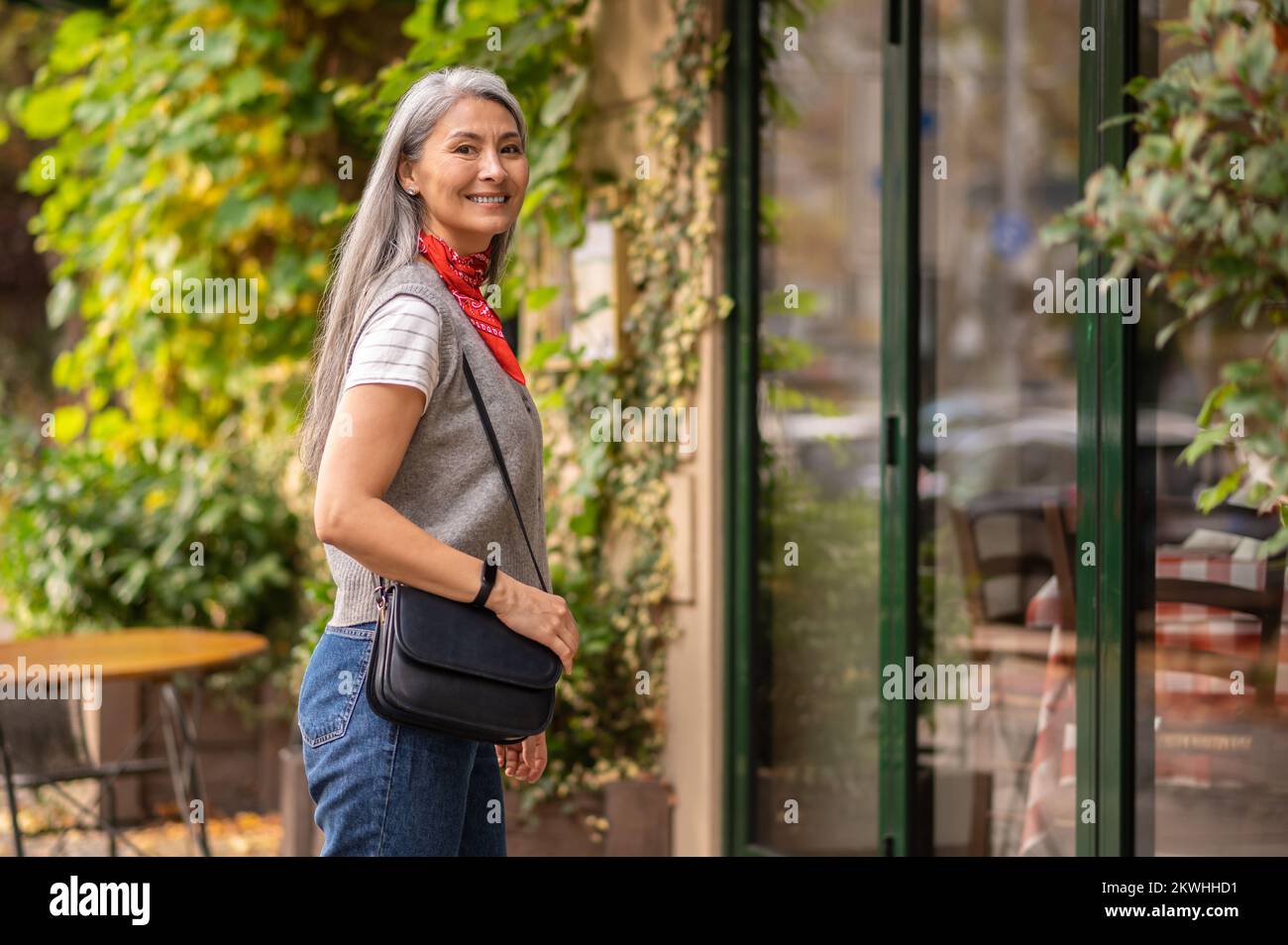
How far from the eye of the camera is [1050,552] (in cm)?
365

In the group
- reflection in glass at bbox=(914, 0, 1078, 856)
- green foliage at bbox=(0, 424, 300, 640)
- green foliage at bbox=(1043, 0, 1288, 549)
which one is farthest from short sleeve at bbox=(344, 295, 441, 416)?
green foliage at bbox=(0, 424, 300, 640)

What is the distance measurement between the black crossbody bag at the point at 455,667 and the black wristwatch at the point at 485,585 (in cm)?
1

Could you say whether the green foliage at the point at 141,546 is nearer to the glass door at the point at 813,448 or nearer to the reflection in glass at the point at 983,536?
the glass door at the point at 813,448

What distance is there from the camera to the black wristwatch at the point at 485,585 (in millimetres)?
1916

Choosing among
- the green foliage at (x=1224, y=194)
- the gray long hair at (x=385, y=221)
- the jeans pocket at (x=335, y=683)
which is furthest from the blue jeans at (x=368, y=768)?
the green foliage at (x=1224, y=194)

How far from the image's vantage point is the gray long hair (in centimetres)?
208

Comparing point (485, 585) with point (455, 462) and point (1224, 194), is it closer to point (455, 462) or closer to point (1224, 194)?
point (455, 462)

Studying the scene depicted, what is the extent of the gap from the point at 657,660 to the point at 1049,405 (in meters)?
1.51

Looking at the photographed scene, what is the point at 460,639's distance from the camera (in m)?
1.91

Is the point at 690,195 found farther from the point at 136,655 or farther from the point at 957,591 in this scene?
the point at 136,655

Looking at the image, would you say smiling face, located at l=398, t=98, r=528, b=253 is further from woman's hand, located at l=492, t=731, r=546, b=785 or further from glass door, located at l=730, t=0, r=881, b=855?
glass door, located at l=730, t=0, r=881, b=855

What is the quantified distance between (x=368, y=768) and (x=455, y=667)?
0.58 ft

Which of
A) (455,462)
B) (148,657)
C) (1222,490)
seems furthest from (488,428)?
(148,657)

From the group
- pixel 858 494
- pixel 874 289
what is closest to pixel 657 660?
pixel 858 494
